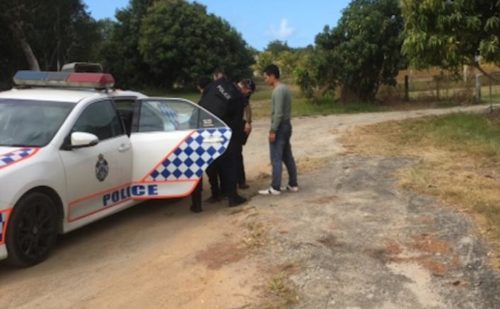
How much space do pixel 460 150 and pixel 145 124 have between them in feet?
19.5

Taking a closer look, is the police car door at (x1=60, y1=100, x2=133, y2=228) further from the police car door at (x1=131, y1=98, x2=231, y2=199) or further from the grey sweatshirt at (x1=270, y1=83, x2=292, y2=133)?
the grey sweatshirt at (x1=270, y1=83, x2=292, y2=133)


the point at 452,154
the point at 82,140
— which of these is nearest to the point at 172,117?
the point at 82,140

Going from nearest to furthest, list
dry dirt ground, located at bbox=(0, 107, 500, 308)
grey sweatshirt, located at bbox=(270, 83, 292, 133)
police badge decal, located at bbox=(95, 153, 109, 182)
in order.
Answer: dry dirt ground, located at bbox=(0, 107, 500, 308)
police badge decal, located at bbox=(95, 153, 109, 182)
grey sweatshirt, located at bbox=(270, 83, 292, 133)

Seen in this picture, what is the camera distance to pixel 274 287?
496cm

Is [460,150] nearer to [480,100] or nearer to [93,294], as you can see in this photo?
[93,294]

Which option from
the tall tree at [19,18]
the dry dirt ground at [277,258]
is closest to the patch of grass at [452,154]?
the dry dirt ground at [277,258]

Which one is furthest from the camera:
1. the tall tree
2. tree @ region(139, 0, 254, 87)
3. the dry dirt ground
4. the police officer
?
tree @ region(139, 0, 254, 87)

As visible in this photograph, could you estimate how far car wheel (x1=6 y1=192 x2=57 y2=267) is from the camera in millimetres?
5520

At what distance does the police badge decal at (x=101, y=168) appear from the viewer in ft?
21.5

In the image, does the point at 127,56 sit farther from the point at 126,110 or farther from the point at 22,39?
the point at 126,110

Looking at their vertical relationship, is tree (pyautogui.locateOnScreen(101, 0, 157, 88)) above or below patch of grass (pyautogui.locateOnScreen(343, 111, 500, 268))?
above

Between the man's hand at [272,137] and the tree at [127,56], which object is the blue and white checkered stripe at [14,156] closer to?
the man's hand at [272,137]

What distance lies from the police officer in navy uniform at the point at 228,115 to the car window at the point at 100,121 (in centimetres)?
120

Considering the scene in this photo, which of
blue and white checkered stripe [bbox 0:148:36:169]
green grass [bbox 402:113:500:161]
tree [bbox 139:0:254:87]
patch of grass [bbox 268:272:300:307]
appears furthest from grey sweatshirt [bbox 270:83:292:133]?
tree [bbox 139:0:254:87]
